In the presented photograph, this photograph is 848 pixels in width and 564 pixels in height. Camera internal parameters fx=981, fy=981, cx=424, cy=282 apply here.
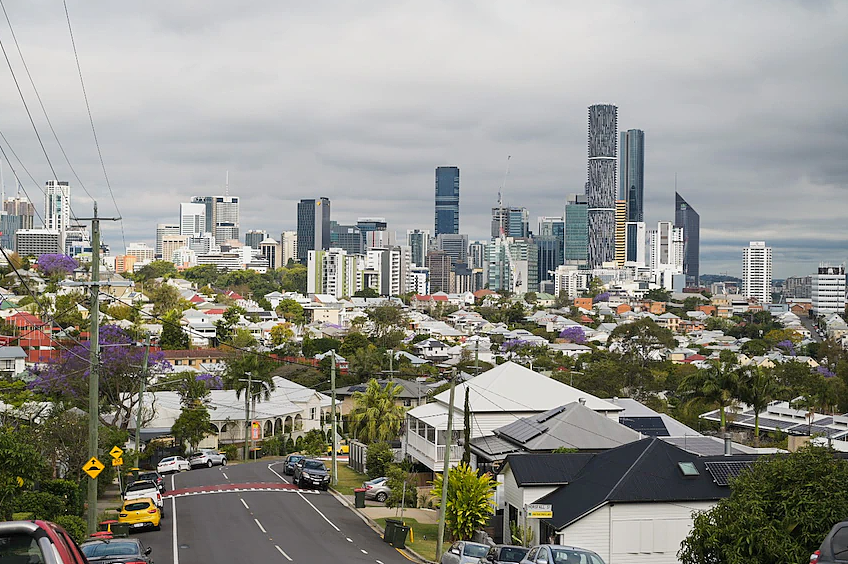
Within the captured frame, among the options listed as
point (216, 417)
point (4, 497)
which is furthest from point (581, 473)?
point (216, 417)

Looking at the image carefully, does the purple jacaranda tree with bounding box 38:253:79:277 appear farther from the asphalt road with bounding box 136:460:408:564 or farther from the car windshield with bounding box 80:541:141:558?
the car windshield with bounding box 80:541:141:558

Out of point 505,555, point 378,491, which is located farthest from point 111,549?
point 378,491

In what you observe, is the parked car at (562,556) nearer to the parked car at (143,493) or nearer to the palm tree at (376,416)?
the parked car at (143,493)

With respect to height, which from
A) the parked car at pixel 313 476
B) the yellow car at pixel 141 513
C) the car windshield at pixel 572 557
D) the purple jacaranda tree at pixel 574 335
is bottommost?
the purple jacaranda tree at pixel 574 335

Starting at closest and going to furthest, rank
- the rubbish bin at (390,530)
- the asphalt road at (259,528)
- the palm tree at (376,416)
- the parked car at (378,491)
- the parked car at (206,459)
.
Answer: the asphalt road at (259,528) < the rubbish bin at (390,530) < the parked car at (378,491) < the palm tree at (376,416) < the parked car at (206,459)

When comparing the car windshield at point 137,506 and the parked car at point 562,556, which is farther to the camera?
the car windshield at point 137,506

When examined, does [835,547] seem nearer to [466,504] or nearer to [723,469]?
[723,469]

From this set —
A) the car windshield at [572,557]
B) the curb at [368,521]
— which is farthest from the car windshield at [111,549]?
the curb at [368,521]
